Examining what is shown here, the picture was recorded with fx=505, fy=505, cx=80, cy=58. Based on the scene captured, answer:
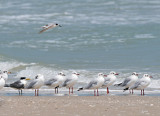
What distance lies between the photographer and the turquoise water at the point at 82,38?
1844 cm

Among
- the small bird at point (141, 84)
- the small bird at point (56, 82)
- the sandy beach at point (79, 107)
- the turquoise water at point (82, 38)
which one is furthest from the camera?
the turquoise water at point (82, 38)

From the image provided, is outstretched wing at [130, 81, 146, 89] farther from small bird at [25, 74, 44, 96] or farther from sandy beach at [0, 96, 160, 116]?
small bird at [25, 74, 44, 96]

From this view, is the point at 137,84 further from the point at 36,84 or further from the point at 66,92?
the point at 36,84

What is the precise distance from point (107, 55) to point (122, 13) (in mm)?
11439

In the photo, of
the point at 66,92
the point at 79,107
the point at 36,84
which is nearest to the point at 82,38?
the point at 66,92

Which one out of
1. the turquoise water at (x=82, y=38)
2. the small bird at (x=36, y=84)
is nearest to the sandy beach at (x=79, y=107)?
the small bird at (x=36, y=84)

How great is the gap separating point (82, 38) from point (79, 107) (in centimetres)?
1450

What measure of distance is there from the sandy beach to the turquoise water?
3672 millimetres

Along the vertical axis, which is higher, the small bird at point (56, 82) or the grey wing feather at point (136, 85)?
the small bird at point (56, 82)

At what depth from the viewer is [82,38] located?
985 inches

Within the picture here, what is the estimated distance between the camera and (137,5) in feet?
111

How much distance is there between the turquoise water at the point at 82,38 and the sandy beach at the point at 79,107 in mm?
3672

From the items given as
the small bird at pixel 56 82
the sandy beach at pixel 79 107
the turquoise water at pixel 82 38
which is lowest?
the sandy beach at pixel 79 107

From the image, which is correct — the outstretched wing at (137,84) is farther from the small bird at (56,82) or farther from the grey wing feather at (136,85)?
the small bird at (56,82)
